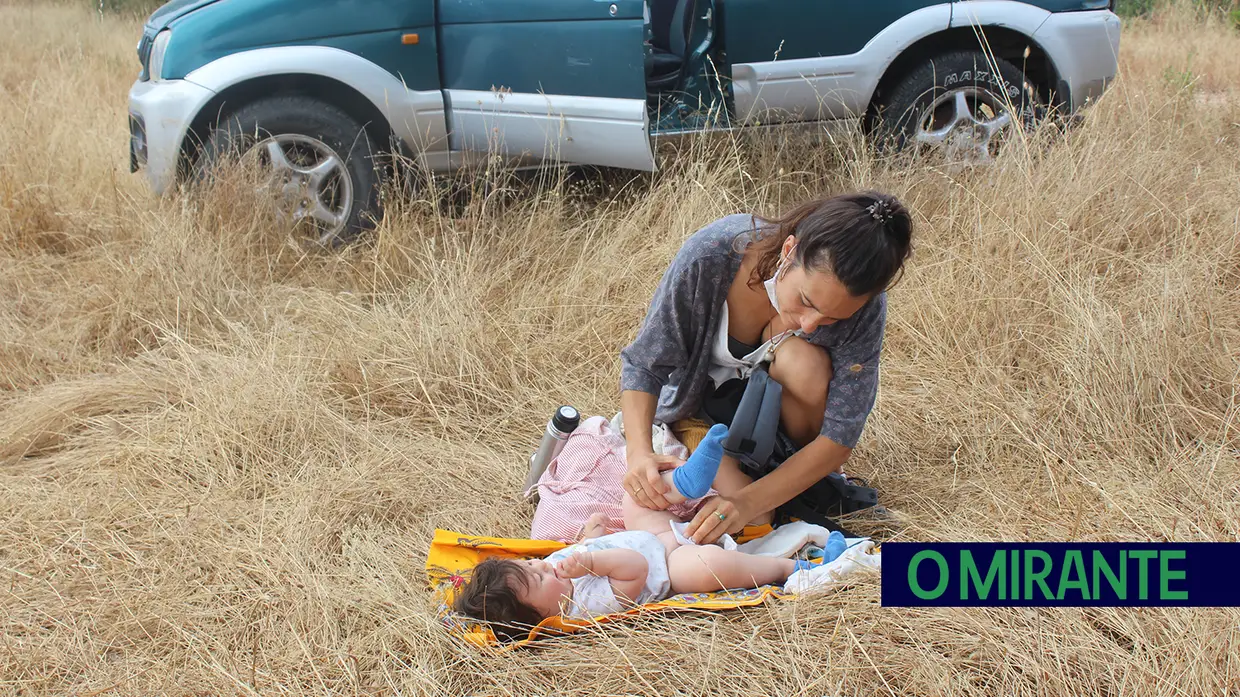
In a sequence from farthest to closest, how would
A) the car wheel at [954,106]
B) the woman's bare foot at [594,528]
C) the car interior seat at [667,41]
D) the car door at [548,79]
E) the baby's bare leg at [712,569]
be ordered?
1. the car interior seat at [667,41]
2. the car wheel at [954,106]
3. the car door at [548,79]
4. the woman's bare foot at [594,528]
5. the baby's bare leg at [712,569]

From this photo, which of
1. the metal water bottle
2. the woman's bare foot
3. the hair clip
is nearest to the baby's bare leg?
the woman's bare foot

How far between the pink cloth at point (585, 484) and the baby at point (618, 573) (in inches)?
6.9

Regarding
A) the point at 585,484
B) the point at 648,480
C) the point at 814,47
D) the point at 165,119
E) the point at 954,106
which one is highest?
the point at 814,47

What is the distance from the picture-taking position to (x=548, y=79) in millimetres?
4641

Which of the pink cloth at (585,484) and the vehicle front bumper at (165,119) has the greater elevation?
the vehicle front bumper at (165,119)

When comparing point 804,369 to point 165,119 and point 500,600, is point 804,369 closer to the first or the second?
point 500,600

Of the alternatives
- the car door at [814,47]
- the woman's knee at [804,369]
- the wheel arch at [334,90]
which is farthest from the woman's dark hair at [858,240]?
the wheel arch at [334,90]


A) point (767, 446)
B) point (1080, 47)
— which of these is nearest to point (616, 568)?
point (767, 446)

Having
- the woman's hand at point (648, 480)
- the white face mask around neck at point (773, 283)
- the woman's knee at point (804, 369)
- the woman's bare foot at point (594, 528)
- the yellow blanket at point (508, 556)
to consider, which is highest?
the white face mask around neck at point (773, 283)

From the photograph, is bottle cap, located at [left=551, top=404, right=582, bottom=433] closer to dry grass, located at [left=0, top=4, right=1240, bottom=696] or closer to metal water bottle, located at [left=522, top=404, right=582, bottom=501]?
metal water bottle, located at [left=522, top=404, right=582, bottom=501]

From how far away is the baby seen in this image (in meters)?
2.37

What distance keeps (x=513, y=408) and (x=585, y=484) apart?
2.56ft

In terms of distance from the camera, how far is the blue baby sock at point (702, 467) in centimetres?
244

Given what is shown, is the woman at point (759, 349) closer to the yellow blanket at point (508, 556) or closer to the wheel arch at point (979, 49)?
the yellow blanket at point (508, 556)
